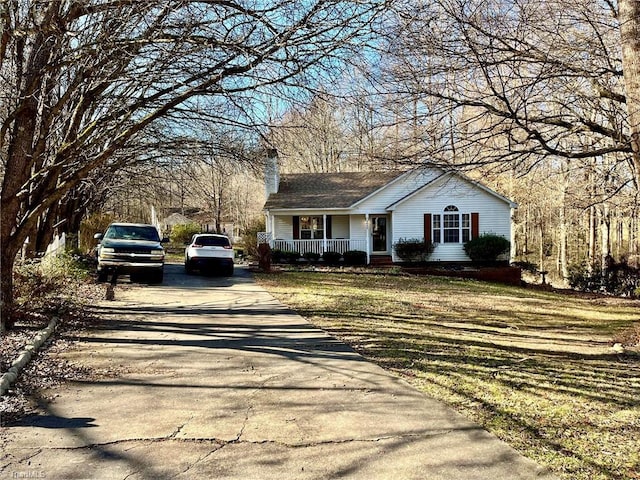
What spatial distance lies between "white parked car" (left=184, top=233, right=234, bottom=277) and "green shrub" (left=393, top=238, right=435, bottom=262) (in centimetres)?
953

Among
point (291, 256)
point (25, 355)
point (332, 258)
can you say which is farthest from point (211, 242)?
point (25, 355)

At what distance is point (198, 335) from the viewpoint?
347 inches

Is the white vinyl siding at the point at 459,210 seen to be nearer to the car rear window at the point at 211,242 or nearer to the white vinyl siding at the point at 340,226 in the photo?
the white vinyl siding at the point at 340,226

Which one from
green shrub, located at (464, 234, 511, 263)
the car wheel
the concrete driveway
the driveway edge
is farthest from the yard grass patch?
green shrub, located at (464, 234, 511, 263)

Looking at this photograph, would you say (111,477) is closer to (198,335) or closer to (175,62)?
(198,335)

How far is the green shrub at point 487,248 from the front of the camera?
2645 cm

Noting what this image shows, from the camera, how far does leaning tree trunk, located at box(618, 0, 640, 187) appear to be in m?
8.54

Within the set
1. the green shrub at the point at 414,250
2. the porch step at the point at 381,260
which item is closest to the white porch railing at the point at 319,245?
the porch step at the point at 381,260

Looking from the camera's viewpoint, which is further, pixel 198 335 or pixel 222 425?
pixel 198 335

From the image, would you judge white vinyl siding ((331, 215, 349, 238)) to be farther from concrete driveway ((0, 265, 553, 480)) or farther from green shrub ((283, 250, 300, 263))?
concrete driveway ((0, 265, 553, 480))

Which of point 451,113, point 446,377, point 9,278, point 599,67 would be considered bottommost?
point 446,377

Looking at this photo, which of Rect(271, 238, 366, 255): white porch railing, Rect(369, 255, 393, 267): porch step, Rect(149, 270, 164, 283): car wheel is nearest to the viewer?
Rect(149, 270, 164, 283): car wheel

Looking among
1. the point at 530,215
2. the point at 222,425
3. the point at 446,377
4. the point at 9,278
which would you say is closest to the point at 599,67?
the point at 446,377

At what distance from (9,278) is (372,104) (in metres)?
6.84
